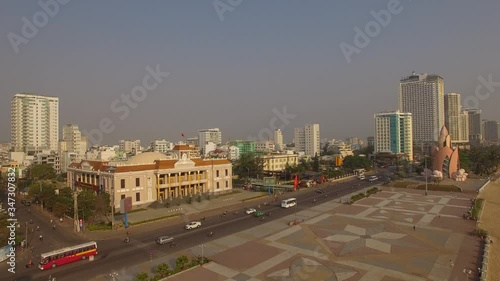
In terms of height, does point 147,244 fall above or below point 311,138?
below

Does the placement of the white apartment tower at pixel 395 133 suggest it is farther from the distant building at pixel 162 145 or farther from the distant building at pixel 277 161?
the distant building at pixel 162 145

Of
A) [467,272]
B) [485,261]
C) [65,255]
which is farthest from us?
[65,255]

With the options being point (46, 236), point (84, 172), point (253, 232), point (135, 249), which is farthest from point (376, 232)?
point (84, 172)

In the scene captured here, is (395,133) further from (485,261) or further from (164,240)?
(164,240)

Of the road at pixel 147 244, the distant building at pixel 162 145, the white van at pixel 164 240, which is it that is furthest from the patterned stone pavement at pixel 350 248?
the distant building at pixel 162 145

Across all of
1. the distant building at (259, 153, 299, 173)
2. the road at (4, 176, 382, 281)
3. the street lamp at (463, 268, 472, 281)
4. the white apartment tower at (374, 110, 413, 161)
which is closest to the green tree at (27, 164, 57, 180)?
the distant building at (259, 153, 299, 173)

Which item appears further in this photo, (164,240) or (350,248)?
(164,240)

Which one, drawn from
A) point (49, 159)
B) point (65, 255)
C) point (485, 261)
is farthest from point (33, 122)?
point (485, 261)

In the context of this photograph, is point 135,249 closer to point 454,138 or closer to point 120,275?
point 120,275
